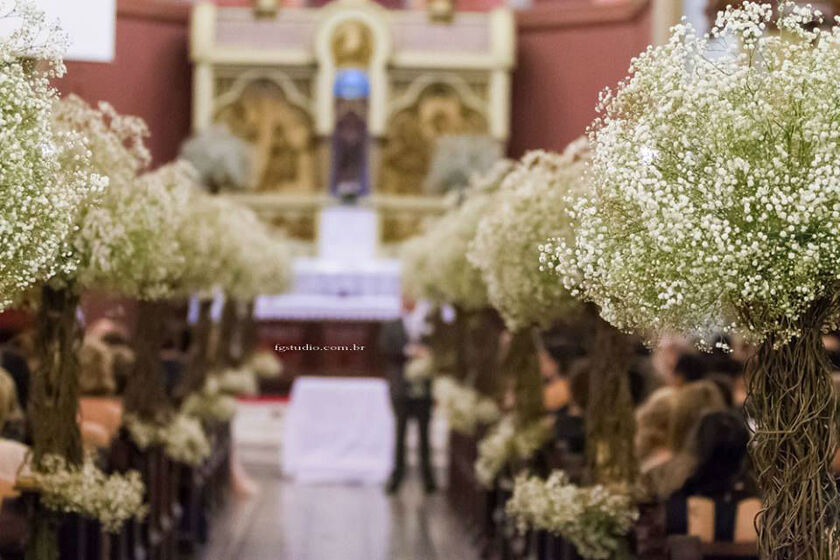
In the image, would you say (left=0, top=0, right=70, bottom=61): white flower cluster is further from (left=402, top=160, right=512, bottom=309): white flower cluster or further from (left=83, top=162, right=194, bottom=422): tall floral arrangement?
(left=402, top=160, right=512, bottom=309): white flower cluster

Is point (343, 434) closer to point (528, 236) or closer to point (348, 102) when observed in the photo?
point (348, 102)

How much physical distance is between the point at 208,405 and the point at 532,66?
1037 cm

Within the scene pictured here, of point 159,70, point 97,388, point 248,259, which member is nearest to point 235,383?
point 248,259

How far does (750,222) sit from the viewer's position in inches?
136

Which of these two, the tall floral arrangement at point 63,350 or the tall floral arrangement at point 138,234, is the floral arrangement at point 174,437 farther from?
the tall floral arrangement at point 63,350

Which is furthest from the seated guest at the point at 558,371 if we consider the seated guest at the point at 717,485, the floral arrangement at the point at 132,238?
the floral arrangement at the point at 132,238

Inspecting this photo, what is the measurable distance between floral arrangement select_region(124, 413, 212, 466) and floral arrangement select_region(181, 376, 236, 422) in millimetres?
782

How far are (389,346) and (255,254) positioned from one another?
1863 millimetres

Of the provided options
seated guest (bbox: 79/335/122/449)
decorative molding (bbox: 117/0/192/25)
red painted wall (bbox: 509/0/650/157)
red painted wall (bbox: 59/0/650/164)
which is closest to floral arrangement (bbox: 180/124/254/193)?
red painted wall (bbox: 59/0/650/164)

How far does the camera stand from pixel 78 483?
5.75 m

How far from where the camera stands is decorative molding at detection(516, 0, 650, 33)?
1767 cm

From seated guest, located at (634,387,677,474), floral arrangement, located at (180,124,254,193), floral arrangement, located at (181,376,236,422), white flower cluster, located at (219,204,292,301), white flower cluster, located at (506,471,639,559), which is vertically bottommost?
floral arrangement, located at (181,376,236,422)

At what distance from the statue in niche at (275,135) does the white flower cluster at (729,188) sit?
14934 mm

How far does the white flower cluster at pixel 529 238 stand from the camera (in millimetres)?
5762
